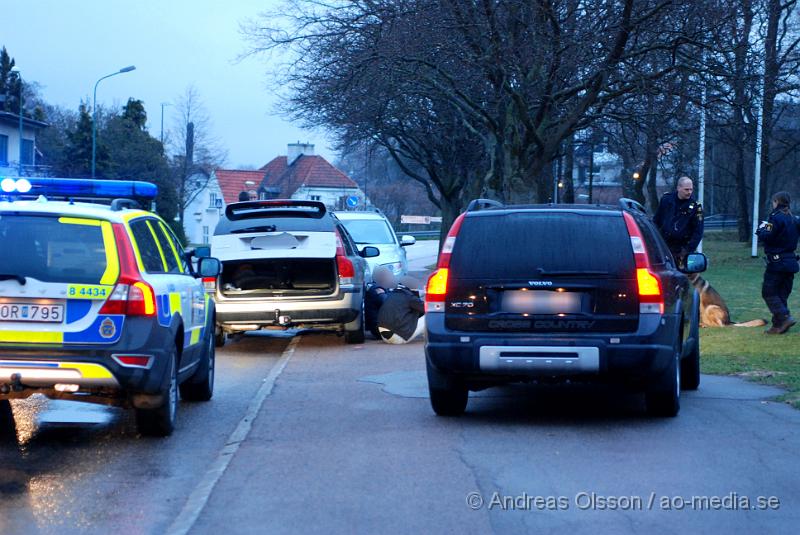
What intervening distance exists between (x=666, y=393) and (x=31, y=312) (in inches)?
181

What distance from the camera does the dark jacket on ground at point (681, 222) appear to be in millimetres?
14539

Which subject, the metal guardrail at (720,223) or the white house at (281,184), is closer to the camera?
the white house at (281,184)

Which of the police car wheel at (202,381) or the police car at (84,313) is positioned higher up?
the police car at (84,313)

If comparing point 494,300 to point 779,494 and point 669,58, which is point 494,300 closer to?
point 779,494

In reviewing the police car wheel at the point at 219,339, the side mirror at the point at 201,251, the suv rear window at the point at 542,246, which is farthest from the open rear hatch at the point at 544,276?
the police car wheel at the point at 219,339

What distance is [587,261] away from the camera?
27.8 ft

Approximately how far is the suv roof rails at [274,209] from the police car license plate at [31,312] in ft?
22.6

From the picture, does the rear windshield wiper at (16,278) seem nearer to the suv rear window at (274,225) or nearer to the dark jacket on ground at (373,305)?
the suv rear window at (274,225)

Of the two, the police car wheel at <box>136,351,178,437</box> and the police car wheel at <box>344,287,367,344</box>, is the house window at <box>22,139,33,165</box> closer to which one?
the police car wheel at <box>344,287,367,344</box>

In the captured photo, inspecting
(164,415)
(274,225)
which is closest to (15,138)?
(274,225)

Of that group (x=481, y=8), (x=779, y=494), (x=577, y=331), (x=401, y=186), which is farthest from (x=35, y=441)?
(x=401, y=186)

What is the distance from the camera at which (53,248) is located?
793 cm

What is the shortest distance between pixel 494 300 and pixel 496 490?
213 centimetres

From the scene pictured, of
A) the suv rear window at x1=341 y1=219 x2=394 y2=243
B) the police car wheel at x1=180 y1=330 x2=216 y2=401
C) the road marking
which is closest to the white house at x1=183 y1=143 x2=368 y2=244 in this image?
the suv rear window at x1=341 y1=219 x2=394 y2=243
